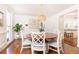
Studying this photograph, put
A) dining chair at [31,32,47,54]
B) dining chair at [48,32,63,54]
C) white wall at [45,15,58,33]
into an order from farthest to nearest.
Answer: white wall at [45,15,58,33] < dining chair at [48,32,63,54] < dining chair at [31,32,47,54]

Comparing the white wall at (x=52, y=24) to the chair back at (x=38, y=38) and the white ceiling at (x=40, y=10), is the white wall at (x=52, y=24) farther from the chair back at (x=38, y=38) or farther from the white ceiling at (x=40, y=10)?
the chair back at (x=38, y=38)

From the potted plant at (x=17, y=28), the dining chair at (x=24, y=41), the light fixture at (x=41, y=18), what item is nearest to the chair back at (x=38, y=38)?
the dining chair at (x=24, y=41)

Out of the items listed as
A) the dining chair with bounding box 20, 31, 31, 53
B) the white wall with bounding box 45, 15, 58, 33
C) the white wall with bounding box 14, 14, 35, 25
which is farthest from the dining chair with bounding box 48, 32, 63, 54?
the white wall with bounding box 14, 14, 35, 25

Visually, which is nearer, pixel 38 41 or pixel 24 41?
pixel 38 41

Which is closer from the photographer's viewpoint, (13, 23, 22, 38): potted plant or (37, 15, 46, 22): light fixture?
(13, 23, 22, 38): potted plant

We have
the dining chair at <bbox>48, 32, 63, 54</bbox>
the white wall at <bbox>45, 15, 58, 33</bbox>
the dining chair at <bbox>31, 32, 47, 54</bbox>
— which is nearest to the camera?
→ the dining chair at <bbox>31, 32, 47, 54</bbox>

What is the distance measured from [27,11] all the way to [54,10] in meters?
0.88

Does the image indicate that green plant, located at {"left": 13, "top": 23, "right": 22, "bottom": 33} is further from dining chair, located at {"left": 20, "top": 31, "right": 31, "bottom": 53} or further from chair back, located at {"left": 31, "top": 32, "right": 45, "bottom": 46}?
chair back, located at {"left": 31, "top": 32, "right": 45, "bottom": 46}

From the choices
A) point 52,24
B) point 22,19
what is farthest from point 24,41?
point 52,24

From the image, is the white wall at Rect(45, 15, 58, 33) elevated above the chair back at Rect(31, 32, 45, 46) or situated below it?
above

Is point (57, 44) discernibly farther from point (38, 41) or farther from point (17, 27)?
Result: point (17, 27)

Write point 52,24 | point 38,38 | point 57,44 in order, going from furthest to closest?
1. point 52,24
2. point 57,44
3. point 38,38
